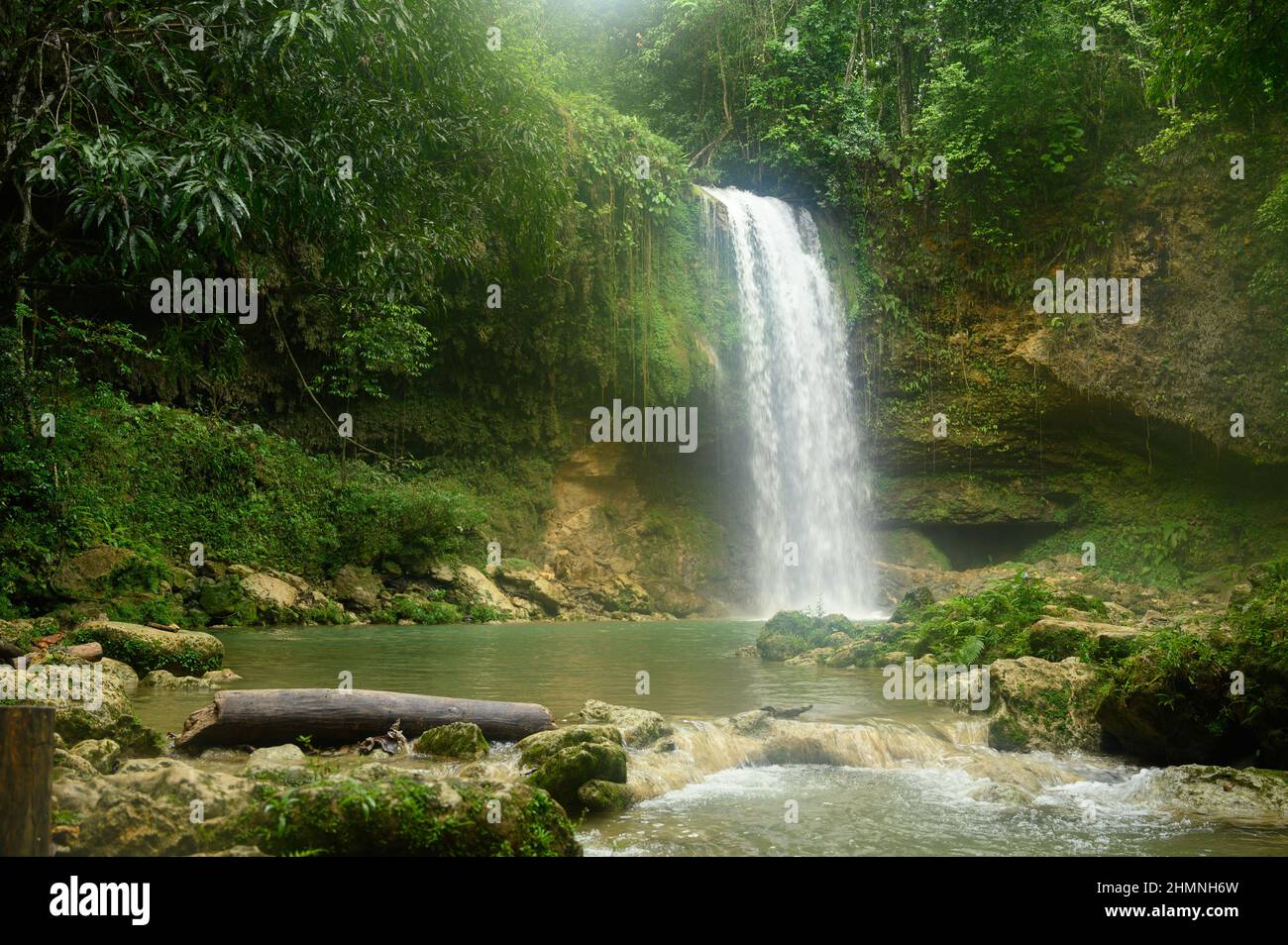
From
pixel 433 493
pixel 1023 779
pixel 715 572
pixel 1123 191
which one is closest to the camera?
pixel 1023 779

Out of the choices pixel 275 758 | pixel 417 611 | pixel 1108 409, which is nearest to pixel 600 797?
pixel 275 758

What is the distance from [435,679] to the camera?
28.9 ft

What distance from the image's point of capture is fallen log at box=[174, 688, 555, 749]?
573cm

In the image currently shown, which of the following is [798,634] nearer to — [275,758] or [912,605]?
[912,605]

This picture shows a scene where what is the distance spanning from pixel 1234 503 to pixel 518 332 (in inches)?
655

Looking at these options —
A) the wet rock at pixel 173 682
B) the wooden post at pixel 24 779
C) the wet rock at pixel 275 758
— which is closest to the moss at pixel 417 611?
the wet rock at pixel 173 682

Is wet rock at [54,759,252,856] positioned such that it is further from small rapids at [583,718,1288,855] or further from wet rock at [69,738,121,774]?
small rapids at [583,718,1288,855]

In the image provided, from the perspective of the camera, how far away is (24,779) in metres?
2.86

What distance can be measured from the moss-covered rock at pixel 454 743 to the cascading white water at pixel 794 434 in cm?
1566

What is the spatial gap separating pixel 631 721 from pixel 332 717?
6.84 ft

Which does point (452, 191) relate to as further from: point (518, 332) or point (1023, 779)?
point (518, 332)

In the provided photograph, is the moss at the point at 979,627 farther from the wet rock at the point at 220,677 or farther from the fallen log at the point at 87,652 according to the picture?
the fallen log at the point at 87,652

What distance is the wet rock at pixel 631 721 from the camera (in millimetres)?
6469
